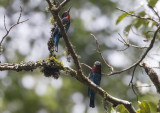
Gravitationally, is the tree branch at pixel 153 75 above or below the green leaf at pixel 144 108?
above

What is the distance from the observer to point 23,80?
12.1 metres

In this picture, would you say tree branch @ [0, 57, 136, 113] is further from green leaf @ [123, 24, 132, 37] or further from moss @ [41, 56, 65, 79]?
green leaf @ [123, 24, 132, 37]

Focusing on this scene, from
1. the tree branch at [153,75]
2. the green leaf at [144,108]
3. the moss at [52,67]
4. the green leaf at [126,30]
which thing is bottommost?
the green leaf at [144,108]

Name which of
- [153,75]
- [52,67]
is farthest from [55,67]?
[153,75]

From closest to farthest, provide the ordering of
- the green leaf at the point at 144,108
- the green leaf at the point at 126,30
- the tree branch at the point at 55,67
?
the green leaf at the point at 144,108 → the tree branch at the point at 55,67 → the green leaf at the point at 126,30

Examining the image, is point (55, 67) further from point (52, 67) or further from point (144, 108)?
point (144, 108)

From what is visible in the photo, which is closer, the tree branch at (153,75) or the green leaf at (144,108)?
the green leaf at (144,108)

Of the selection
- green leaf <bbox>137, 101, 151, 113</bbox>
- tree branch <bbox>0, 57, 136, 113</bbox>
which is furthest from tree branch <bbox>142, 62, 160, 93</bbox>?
green leaf <bbox>137, 101, 151, 113</bbox>

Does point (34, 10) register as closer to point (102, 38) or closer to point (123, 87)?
point (102, 38)

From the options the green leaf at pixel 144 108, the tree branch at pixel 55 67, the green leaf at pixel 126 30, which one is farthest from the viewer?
the green leaf at pixel 126 30

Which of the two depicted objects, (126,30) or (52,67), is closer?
(52,67)

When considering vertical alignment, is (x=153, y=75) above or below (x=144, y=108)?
above

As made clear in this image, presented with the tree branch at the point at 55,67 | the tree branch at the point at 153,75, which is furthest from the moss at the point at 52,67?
the tree branch at the point at 153,75

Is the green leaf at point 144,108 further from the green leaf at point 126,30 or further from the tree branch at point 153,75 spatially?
the green leaf at point 126,30
